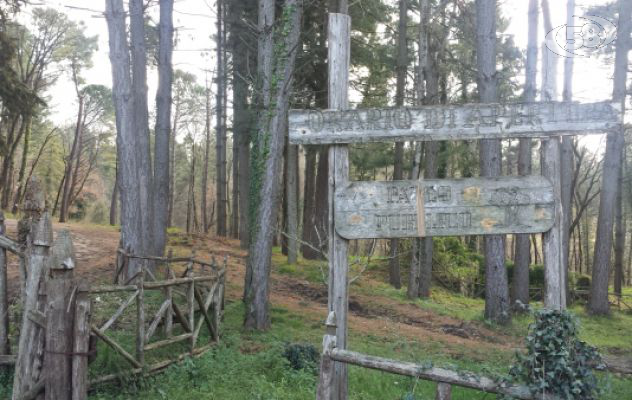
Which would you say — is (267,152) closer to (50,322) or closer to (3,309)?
(3,309)

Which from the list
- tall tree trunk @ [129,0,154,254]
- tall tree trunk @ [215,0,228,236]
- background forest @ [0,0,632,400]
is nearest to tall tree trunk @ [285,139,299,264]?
background forest @ [0,0,632,400]

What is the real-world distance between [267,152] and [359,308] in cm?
639

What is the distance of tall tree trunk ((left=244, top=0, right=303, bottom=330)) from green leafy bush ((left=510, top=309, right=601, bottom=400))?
6.44 metres

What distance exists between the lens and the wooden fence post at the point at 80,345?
17.1 ft

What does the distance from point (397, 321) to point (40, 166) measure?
101 ft

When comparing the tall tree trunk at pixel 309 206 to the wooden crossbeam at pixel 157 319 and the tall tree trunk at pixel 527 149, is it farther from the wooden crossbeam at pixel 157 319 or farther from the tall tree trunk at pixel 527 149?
the wooden crossbeam at pixel 157 319

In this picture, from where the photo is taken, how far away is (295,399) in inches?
265

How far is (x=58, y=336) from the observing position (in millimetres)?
5176

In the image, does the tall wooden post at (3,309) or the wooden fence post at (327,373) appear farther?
the tall wooden post at (3,309)

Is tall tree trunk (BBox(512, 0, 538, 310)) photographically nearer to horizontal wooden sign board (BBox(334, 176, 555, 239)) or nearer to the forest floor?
the forest floor

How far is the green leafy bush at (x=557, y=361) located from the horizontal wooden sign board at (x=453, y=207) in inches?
36.7

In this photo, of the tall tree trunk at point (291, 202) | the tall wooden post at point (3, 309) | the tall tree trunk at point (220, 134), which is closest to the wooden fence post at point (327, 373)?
the tall wooden post at point (3, 309)

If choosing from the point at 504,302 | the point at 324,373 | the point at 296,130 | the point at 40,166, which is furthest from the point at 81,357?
the point at 40,166

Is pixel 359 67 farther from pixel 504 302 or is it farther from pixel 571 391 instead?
pixel 571 391
